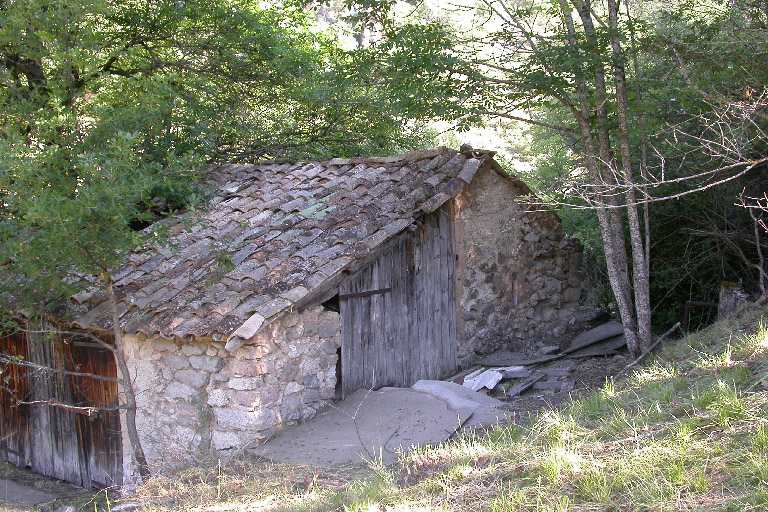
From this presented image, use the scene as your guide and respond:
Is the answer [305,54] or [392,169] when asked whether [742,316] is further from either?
[305,54]

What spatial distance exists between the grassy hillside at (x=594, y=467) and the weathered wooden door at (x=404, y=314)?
181cm

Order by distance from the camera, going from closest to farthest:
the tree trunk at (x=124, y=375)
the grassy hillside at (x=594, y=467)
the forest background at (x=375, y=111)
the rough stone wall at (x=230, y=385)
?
the grassy hillside at (x=594, y=467), the forest background at (x=375, y=111), the tree trunk at (x=124, y=375), the rough stone wall at (x=230, y=385)

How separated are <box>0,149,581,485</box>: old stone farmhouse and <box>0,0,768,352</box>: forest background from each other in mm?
628

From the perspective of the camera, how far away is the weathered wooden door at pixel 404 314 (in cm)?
678

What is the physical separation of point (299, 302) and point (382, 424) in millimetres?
1313

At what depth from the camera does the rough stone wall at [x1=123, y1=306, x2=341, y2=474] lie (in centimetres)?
579

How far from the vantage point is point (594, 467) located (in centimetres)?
377

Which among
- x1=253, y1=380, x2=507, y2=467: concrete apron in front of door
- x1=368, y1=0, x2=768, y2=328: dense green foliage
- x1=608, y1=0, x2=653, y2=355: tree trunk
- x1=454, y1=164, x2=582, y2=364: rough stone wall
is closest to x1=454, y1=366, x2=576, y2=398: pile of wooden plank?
x1=253, y1=380, x2=507, y2=467: concrete apron in front of door

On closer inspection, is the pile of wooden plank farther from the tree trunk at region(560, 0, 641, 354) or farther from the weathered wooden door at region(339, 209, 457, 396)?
the tree trunk at region(560, 0, 641, 354)

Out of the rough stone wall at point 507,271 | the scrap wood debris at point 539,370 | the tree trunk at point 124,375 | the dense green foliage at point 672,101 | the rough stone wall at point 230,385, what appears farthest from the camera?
the rough stone wall at point 507,271

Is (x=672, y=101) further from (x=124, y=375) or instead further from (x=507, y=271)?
(x=124, y=375)

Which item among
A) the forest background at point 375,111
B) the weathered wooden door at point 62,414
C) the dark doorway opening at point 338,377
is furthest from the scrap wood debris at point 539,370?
the weathered wooden door at point 62,414

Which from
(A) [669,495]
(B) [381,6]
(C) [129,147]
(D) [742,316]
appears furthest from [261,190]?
(A) [669,495]

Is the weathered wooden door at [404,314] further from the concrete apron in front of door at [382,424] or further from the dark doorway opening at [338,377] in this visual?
the concrete apron in front of door at [382,424]
